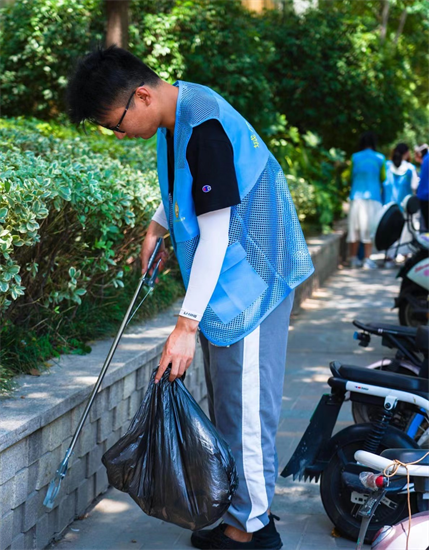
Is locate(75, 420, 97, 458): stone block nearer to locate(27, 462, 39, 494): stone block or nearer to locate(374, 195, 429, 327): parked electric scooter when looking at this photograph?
locate(27, 462, 39, 494): stone block

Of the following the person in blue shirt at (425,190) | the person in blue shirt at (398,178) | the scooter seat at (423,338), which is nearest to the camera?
the scooter seat at (423,338)

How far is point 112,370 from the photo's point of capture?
13.7 feet

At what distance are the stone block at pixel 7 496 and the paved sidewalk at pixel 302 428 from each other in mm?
582

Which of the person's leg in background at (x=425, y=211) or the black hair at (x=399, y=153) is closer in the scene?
the person's leg in background at (x=425, y=211)

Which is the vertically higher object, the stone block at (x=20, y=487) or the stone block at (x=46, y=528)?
the stone block at (x=20, y=487)

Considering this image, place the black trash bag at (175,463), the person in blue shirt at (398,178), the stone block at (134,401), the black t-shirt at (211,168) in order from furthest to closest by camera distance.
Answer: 1. the person in blue shirt at (398,178)
2. the stone block at (134,401)
3. the black trash bag at (175,463)
4. the black t-shirt at (211,168)

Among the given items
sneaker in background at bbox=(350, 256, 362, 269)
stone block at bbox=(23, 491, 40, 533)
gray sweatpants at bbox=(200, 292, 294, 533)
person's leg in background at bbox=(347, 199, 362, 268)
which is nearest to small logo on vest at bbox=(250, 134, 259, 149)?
gray sweatpants at bbox=(200, 292, 294, 533)

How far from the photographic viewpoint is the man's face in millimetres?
2957

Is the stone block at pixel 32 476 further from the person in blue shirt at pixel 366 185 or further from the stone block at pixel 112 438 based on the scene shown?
the person in blue shirt at pixel 366 185

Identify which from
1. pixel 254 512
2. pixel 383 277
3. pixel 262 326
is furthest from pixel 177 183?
pixel 383 277

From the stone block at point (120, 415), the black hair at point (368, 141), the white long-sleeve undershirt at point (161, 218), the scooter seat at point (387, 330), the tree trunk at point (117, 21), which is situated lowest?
the stone block at point (120, 415)

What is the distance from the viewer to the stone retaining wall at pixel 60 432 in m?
3.21

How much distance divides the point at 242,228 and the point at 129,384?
1.69 meters

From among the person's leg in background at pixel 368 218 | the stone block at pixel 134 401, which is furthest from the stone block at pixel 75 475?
the person's leg in background at pixel 368 218
